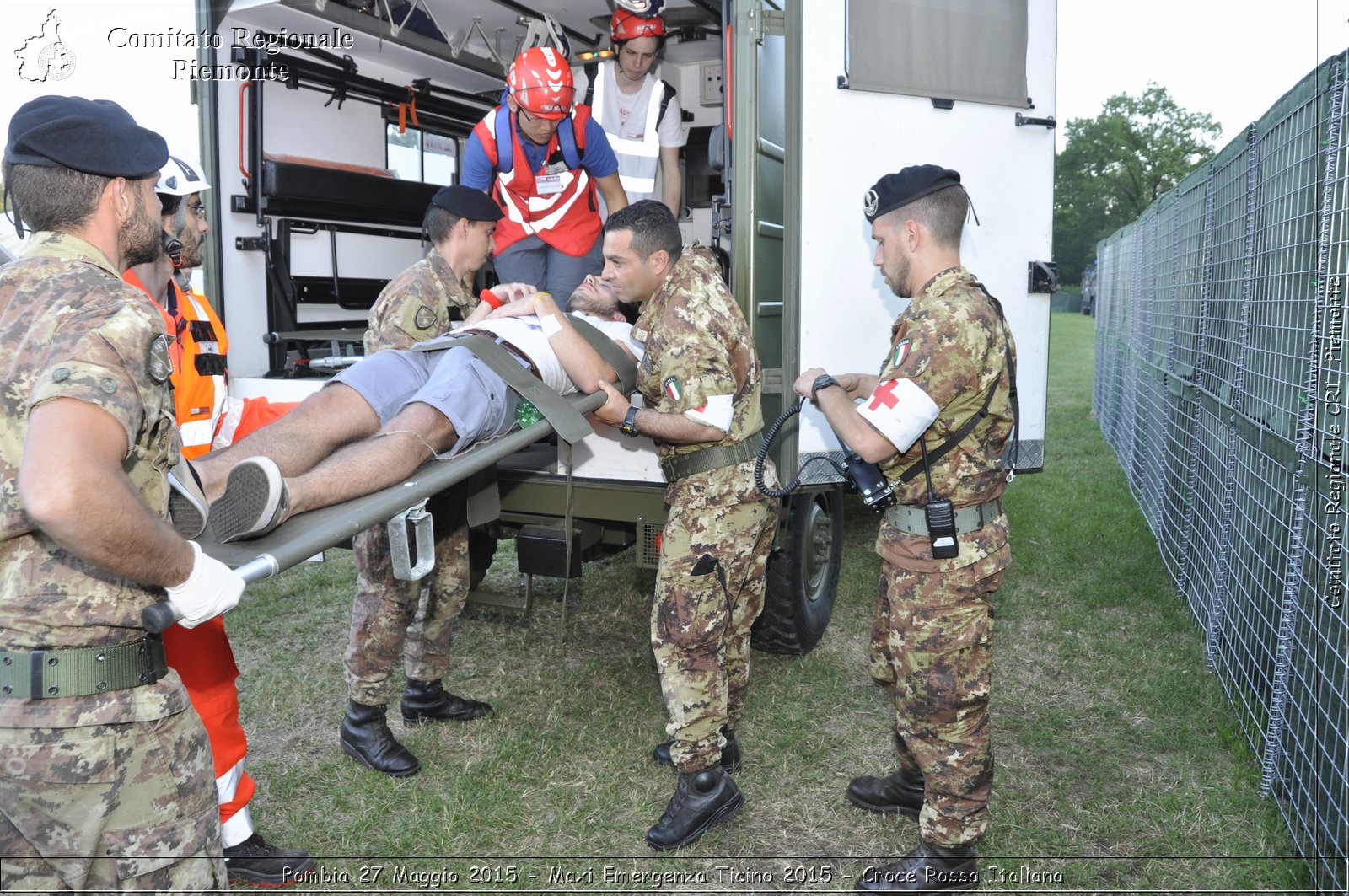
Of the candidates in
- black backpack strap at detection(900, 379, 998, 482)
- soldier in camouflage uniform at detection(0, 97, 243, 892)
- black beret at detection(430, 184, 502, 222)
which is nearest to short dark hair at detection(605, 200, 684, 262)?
black beret at detection(430, 184, 502, 222)

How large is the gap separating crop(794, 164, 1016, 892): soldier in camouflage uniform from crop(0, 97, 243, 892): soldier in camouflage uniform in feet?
5.34

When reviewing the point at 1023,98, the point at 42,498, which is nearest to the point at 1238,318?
the point at 1023,98

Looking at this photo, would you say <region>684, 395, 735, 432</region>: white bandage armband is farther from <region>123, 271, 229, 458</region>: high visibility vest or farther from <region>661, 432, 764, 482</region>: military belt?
<region>123, 271, 229, 458</region>: high visibility vest

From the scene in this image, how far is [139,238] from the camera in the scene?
173cm

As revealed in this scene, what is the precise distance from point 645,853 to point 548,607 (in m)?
2.26

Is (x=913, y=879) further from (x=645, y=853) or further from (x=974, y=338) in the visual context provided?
(x=974, y=338)

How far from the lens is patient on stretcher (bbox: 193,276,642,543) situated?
2043mm

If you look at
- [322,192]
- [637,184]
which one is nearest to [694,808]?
[637,184]

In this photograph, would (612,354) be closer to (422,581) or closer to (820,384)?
(820,384)

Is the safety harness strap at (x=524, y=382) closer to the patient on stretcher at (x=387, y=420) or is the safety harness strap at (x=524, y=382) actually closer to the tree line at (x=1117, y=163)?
the patient on stretcher at (x=387, y=420)

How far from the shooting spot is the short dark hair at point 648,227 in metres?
3.04

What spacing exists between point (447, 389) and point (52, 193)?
4.39 feet

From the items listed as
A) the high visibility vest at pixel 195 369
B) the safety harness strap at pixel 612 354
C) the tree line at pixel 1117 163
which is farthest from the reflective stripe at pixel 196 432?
the tree line at pixel 1117 163

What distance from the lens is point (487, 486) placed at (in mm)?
3387
